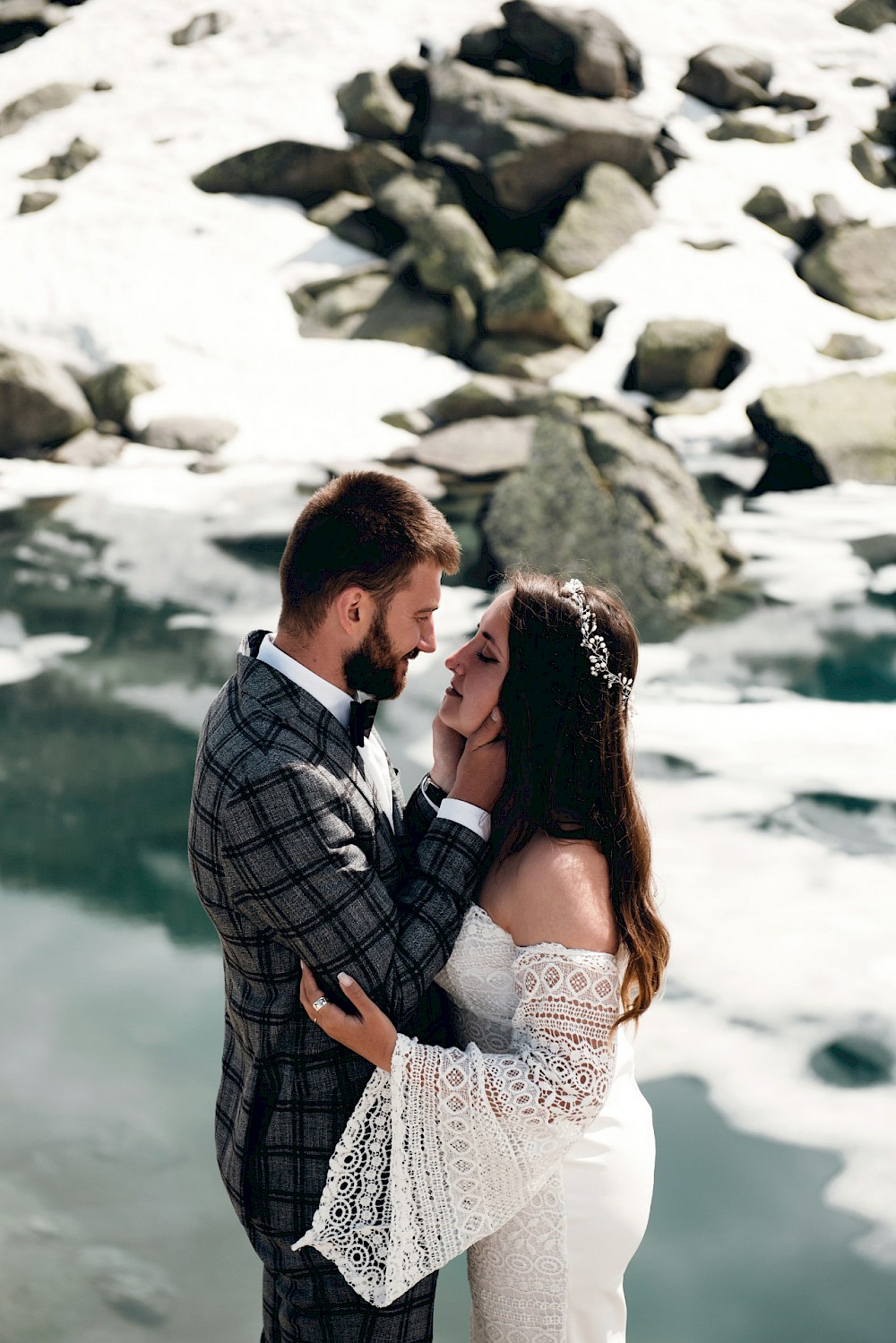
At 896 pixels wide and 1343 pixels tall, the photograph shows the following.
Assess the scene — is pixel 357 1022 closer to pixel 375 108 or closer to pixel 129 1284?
pixel 129 1284

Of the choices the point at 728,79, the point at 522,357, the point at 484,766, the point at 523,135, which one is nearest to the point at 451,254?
the point at 522,357

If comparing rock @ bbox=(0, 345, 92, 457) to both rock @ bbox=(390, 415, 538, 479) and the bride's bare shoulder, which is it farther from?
the bride's bare shoulder

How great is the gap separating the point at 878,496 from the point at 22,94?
1649 centimetres

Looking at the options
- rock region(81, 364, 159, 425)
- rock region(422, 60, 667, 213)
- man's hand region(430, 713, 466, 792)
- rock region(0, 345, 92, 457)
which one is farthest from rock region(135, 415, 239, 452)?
man's hand region(430, 713, 466, 792)

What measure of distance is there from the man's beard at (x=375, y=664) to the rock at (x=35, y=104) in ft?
67.0

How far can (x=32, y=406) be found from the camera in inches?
453

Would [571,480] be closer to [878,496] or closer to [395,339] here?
[878,496]

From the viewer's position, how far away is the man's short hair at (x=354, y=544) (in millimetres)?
2117

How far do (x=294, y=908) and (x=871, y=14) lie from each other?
77.0 ft

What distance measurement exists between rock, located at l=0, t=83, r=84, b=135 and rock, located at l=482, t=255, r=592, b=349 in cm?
1001

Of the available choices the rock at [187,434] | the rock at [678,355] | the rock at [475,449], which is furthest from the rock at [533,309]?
the rock at [187,434]

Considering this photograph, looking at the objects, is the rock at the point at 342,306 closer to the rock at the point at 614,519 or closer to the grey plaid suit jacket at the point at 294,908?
the rock at the point at 614,519

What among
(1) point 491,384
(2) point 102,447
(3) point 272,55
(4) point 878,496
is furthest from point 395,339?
(3) point 272,55

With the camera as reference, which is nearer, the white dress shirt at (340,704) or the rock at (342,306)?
the white dress shirt at (340,704)
